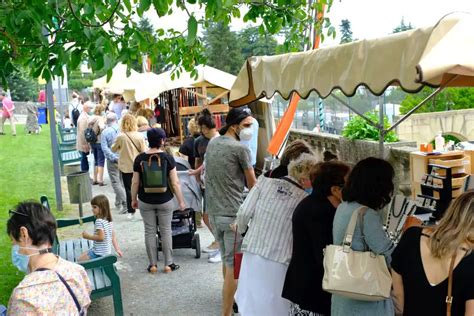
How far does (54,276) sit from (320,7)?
16.0 ft

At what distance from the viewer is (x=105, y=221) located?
6.02 m

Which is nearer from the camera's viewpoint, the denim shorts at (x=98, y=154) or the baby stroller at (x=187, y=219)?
the baby stroller at (x=187, y=219)

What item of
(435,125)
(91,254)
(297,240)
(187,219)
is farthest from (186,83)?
(297,240)

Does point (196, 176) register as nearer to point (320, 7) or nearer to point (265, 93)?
point (320, 7)

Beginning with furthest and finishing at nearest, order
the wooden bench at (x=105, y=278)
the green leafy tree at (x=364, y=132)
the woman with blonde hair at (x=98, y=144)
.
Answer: the woman with blonde hair at (x=98, y=144)
the green leafy tree at (x=364, y=132)
the wooden bench at (x=105, y=278)

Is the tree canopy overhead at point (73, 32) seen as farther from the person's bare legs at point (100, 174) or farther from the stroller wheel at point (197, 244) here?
the person's bare legs at point (100, 174)

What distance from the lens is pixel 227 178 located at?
17.7ft

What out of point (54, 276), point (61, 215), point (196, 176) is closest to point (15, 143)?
point (61, 215)

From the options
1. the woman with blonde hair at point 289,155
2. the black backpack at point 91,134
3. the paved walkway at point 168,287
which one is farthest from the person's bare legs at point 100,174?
the woman with blonde hair at point 289,155

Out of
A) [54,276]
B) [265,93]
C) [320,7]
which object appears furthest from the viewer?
[320,7]

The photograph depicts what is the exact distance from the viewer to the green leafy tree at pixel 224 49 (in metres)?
61.6

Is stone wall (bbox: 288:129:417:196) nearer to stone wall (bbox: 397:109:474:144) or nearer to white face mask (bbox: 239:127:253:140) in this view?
white face mask (bbox: 239:127:253:140)

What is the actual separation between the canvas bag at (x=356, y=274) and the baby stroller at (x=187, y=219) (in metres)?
4.38

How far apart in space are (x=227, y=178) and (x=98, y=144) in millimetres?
7556
